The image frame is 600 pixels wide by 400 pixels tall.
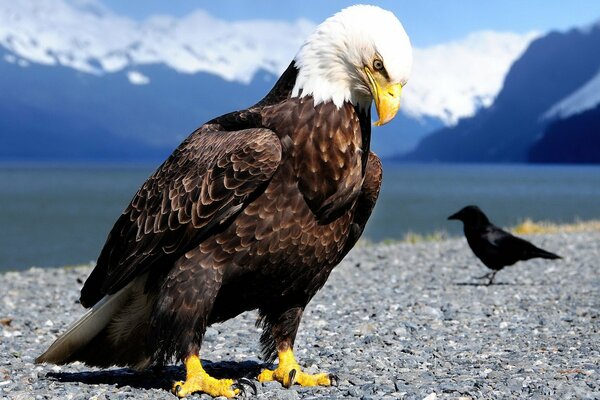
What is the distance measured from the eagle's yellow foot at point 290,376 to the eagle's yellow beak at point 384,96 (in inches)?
77.8

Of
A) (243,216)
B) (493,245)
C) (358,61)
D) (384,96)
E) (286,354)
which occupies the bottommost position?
(286,354)

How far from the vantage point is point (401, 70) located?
16.4 ft

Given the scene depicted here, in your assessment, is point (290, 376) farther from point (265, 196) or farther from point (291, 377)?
point (265, 196)

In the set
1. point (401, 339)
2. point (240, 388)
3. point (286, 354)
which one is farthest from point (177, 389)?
point (401, 339)

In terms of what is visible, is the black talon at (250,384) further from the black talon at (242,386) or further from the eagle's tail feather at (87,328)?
the eagle's tail feather at (87,328)

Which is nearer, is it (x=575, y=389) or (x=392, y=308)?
(x=575, y=389)

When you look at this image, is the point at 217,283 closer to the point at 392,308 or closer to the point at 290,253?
the point at 290,253

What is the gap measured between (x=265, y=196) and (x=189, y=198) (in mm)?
482

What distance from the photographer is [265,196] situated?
528cm

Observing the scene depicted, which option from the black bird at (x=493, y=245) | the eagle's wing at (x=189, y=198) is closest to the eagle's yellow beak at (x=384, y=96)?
the eagle's wing at (x=189, y=198)

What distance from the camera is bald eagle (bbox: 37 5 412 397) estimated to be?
5.17 metres

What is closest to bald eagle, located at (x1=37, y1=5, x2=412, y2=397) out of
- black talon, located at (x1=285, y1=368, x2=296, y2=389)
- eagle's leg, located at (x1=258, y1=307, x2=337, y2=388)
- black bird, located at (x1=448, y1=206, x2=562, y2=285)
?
eagle's leg, located at (x1=258, y1=307, x2=337, y2=388)

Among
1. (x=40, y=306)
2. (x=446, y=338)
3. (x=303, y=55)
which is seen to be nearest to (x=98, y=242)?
(x=40, y=306)

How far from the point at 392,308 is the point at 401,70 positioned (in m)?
5.48
